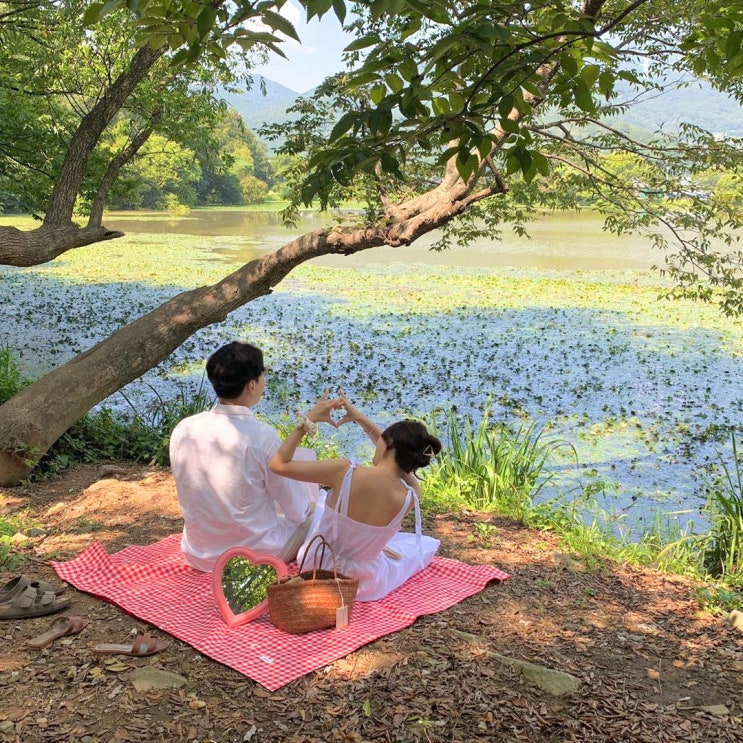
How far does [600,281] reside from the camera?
16641 millimetres

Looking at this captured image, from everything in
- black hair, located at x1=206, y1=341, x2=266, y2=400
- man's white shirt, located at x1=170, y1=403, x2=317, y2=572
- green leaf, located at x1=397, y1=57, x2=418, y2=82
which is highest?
green leaf, located at x1=397, y1=57, x2=418, y2=82

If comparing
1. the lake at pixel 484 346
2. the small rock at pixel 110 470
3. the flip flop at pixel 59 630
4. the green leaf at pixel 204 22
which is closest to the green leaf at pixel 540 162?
the green leaf at pixel 204 22

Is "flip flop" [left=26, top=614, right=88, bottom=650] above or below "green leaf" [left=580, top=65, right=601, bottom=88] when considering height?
below

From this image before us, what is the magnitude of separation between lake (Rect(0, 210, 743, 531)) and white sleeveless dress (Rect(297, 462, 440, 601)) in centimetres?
252

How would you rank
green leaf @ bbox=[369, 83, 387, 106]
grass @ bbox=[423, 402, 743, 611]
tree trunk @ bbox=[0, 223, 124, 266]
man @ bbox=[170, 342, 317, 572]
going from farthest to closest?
→ 1. tree trunk @ bbox=[0, 223, 124, 266]
2. grass @ bbox=[423, 402, 743, 611]
3. man @ bbox=[170, 342, 317, 572]
4. green leaf @ bbox=[369, 83, 387, 106]

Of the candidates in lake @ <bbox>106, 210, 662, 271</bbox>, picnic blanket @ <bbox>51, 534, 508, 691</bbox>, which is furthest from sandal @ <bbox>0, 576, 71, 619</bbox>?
lake @ <bbox>106, 210, 662, 271</bbox>

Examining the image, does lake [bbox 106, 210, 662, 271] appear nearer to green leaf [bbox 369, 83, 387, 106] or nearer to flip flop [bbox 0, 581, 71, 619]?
flip flop [bbox 0, 581, 71, 619]

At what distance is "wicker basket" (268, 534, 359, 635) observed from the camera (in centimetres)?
276

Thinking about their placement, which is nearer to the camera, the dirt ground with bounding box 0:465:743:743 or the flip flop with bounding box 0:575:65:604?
the dirt ground with bounding box 0:465:743:743

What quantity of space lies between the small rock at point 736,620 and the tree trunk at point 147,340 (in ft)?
8.40

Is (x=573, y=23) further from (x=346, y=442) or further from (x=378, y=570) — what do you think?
(x=346, y=442)

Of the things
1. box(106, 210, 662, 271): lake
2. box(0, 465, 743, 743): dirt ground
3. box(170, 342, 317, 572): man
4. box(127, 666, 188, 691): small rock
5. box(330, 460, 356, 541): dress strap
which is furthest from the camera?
→ box(106, 210, 662, 271): lake

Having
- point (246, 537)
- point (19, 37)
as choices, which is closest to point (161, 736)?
point (246, 537)

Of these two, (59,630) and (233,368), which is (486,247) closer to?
(233,368)
